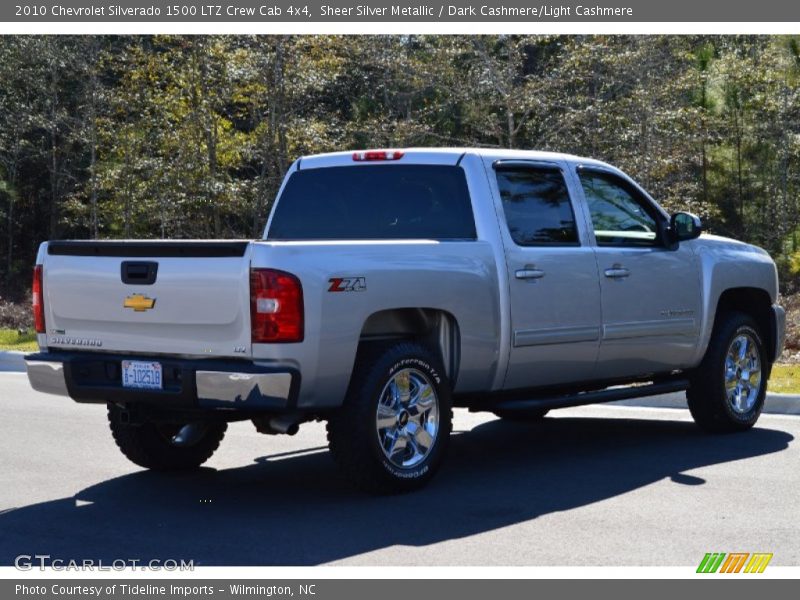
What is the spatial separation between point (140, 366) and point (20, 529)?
1127 mm

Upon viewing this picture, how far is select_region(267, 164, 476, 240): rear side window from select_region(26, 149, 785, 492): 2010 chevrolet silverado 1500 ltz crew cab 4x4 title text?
0.5 inches

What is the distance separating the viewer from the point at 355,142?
89.0ft

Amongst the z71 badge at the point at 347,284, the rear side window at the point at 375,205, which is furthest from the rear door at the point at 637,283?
the z71 badge at the point at 347,284

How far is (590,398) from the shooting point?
9414 millimetres

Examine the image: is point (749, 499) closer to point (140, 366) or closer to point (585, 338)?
point (585, 338)

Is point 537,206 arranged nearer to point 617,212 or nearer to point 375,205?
point 617,212

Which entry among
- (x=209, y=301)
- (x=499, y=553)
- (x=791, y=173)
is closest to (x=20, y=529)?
(x=209, y=301)

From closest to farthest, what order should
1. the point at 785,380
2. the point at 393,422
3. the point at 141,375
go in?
the point at 141,375 → the point at 393,422 → the point at 785,380

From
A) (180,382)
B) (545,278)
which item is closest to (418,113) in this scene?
(545,278)

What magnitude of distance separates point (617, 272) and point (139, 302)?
3.45 meters

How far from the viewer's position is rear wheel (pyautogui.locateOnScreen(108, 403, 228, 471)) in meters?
8.97

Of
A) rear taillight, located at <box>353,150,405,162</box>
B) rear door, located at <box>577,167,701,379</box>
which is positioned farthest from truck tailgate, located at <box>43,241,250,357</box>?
rear door, located at <box>577,167,701,379</box>

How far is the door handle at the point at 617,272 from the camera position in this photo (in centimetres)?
947

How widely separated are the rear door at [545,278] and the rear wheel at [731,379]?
4.40ft
